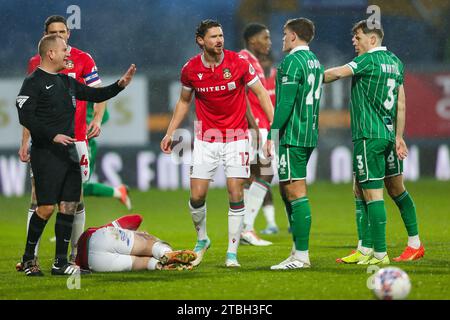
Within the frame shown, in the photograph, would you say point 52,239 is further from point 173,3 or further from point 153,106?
point 173,3

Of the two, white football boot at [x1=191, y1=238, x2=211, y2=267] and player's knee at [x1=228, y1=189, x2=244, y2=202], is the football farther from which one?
white football boot at [x1=191, y1=238, x2=211, y2=267]

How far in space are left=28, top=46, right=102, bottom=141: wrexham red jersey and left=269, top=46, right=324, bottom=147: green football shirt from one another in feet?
6.13

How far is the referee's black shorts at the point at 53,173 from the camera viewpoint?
7.43m

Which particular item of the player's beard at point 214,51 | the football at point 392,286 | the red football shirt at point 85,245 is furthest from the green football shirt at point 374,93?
the red football shirt at point 85,245

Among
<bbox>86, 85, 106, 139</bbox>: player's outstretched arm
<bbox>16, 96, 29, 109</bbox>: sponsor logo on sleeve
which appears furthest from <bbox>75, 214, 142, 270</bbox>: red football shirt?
<bbox>16, 96, 29, 109</bbox>: sponsor logo on sleeve

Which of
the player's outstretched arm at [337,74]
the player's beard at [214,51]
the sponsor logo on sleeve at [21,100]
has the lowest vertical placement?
the sponsor logo on sleeve at [21,100]

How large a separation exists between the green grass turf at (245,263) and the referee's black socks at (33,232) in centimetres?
19

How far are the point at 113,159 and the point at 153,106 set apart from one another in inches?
45.2

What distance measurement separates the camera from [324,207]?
14.0 m

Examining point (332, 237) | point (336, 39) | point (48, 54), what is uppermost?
point (336, 39)

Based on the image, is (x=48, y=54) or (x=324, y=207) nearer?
(x=48, y=54)

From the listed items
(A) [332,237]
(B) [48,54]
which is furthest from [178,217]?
(B) [48,54]

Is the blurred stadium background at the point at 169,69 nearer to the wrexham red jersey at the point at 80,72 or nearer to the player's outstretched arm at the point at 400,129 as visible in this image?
the wrexham red jersey at the point at 80,72

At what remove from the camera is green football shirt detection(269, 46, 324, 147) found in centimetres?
746
